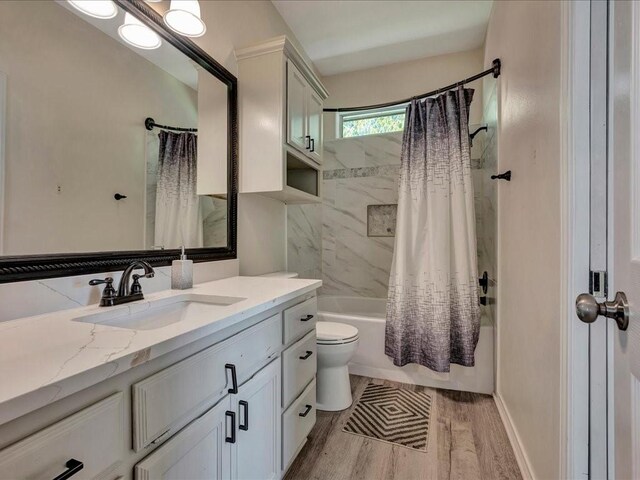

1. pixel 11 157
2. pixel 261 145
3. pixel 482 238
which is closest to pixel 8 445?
pixel 11 157

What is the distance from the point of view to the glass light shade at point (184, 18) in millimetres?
1285

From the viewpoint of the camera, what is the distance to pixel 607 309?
2.20 ft

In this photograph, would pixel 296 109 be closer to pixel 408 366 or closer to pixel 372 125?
pixel 372 125

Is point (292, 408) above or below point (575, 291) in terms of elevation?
below

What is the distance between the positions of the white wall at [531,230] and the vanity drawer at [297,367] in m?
0.95

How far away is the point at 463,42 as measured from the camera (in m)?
2.69

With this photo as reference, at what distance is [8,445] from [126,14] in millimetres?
1411

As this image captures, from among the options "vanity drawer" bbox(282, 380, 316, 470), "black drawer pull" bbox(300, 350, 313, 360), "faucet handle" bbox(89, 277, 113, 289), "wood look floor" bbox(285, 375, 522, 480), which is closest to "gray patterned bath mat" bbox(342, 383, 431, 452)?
"wood look floor" bbox(285, 375, 522, 480)

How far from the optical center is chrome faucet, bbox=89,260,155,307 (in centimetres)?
99

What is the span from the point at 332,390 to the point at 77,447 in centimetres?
159

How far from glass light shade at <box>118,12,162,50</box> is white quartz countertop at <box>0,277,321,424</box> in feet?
3.38

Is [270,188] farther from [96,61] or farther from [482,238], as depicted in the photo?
[482,238]

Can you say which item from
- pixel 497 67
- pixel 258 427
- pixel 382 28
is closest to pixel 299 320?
pixel 258 427

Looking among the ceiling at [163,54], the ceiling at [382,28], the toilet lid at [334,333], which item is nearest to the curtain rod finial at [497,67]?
the ceiling at [382,28]
